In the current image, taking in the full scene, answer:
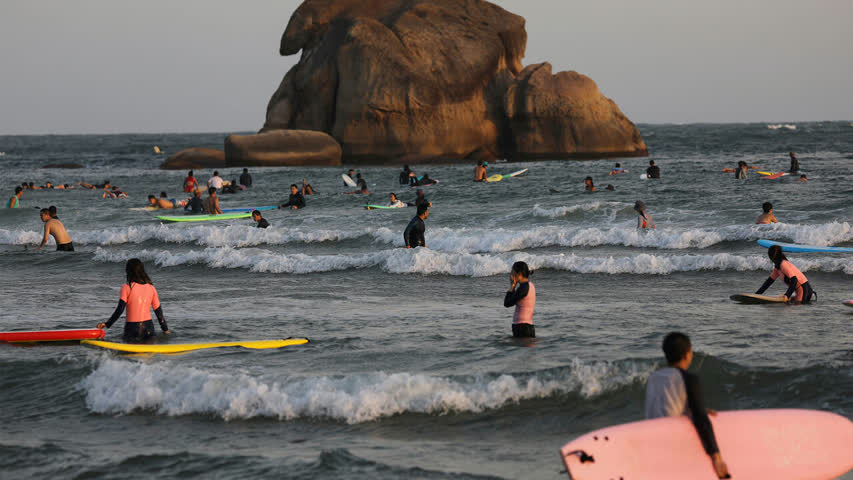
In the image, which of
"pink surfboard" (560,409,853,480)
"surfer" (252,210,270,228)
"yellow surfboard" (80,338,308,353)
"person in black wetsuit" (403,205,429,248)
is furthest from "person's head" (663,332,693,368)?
"surfer" (252,210,270,228)

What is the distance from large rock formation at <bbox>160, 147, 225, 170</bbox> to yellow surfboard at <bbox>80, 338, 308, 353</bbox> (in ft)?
143

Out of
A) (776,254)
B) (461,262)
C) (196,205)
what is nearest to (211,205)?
(196,205)

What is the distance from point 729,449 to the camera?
17.5 ft

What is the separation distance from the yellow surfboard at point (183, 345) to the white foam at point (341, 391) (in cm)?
127

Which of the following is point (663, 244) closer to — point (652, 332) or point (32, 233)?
point (652, 332)

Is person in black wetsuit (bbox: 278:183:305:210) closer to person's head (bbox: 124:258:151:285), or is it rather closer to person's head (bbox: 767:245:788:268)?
person's head (bbox: 124:258:151:285)

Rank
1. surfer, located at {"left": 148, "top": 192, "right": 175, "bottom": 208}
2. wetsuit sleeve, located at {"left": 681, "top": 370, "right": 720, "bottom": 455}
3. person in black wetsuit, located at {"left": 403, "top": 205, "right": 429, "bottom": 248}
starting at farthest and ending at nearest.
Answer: surfer, located at {"left": 148, "top": 192, "right": 175, "bottom": 208} → person in black wetsuit, located at {"left": 403, "top": 205, "right": 429, "bottom": 248} → wetsuit sleeve, located at {"left": 681, "top": 370, "right": 720, "bottom": 455}

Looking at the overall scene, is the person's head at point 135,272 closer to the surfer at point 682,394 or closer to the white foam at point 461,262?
the surfer at point 682,394

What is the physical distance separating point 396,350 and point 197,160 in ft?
155

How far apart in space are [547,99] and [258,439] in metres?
43.9

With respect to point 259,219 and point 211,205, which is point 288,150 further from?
point 259,219

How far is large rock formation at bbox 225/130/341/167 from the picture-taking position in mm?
49344

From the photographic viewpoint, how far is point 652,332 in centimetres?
1010

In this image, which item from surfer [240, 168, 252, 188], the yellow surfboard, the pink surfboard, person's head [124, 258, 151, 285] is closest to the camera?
the pink surfboard
